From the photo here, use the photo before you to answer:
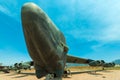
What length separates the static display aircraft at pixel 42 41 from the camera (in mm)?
11906

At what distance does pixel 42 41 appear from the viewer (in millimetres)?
12578

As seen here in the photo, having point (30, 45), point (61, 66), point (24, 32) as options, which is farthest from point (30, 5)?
point (61, 66)

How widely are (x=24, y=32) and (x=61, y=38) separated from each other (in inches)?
149

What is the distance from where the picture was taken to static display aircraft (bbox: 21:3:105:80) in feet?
39.1

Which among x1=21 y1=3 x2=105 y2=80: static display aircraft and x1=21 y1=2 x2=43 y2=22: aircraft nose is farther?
x1=21 y1=3 x2=105 y2=80: static display aircraft

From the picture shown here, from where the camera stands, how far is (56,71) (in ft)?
47.8

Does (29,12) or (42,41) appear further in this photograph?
(42,41)

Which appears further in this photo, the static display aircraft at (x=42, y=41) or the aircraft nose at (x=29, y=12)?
the static display aircraft at (x=42, y=41)

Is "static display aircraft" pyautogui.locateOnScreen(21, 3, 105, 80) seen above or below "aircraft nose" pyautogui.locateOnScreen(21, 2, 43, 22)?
below

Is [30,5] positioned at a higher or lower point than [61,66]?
higher

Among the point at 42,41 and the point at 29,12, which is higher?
the point at 29,12

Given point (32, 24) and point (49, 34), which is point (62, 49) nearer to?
point (49, 34)

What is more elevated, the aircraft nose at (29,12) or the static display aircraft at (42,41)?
the aircraft nose at (29,12)

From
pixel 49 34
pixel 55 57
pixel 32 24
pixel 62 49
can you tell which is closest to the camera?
pixel 32 24
